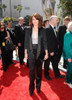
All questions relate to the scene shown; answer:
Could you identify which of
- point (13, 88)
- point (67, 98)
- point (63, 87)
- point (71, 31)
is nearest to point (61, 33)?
point (71, 31)

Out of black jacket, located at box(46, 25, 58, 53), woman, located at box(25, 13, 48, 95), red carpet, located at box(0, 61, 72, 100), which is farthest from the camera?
black jacket, located at box(46, 25, 58, 53)

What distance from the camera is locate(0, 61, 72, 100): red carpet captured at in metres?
2.59

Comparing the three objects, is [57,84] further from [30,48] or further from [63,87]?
[30,48]

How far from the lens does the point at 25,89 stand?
2.92 metres

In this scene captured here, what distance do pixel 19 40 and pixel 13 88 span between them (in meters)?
2.01

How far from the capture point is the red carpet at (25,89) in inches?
102

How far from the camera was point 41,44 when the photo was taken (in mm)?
2451

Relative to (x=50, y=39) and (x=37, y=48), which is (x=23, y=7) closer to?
(x=50, y=39)

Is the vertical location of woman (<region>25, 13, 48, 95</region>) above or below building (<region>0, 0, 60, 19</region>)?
below

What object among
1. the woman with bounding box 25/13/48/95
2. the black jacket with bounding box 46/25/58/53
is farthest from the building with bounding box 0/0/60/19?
the woman with bounding box 25/13/48/95

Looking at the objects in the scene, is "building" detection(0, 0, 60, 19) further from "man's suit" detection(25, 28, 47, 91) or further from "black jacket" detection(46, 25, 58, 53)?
"man's suit" detection(25, 28, 47, 91)

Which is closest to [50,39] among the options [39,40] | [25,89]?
[39,40]

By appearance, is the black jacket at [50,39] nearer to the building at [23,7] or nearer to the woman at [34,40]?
the woman at [34,40]

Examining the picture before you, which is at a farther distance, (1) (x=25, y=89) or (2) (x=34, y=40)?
(1) (x=25, y=89)
